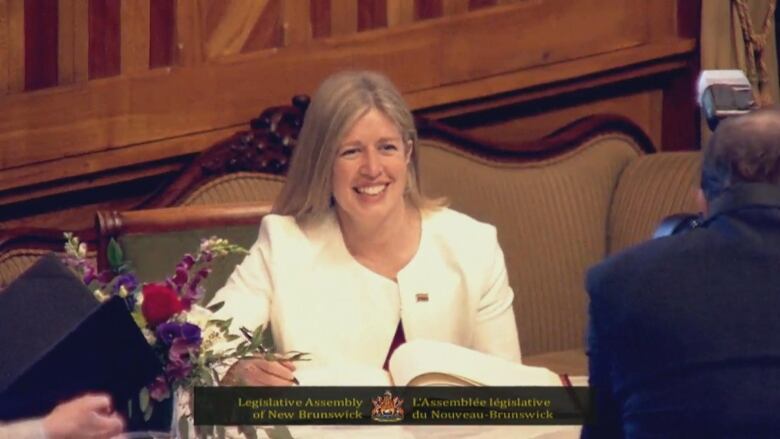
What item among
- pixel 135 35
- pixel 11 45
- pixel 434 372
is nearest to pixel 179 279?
pixel 434 372

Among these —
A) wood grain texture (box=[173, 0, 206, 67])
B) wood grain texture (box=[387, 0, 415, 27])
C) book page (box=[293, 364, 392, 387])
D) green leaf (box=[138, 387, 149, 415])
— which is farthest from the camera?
wood grain texture (box=[387, 0, 415, 27])

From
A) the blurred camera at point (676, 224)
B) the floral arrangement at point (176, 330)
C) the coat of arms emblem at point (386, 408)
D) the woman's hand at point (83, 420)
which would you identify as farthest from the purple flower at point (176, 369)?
the blurred camera at point (676, 224)

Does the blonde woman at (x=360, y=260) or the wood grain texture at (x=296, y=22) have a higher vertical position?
the wood grain texture at (x=296, y=22)

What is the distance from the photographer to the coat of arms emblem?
87.8 inches

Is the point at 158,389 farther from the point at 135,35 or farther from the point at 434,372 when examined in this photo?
the point at 135,35

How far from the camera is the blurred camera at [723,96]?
2400mm

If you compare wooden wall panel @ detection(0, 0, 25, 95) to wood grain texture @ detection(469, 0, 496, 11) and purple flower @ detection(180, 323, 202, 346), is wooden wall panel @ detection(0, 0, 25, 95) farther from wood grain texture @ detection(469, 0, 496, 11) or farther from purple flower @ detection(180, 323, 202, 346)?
purple flower @ detection(180, 323, 202, 346)

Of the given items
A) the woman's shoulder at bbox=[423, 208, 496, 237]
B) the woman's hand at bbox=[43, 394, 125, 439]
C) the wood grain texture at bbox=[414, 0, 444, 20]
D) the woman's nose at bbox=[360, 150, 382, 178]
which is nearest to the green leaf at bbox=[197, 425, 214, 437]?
the woman's hand at bbox=[43, 394, 125, 439]

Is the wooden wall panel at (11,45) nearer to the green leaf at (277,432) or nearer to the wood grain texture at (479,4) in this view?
the wood grain texture at (479,4)

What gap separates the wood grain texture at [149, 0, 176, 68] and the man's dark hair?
2152mm

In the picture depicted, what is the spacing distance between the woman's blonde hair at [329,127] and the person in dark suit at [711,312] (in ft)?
3.72

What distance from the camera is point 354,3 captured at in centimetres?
431

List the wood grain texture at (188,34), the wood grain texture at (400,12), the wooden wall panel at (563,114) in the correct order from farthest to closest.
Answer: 1. the wooden wall panel at (563,114)
2. the wood grain texture at (400,12)
3. the wood grain texture at (188,34)

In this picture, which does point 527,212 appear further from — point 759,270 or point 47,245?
point 759,270
